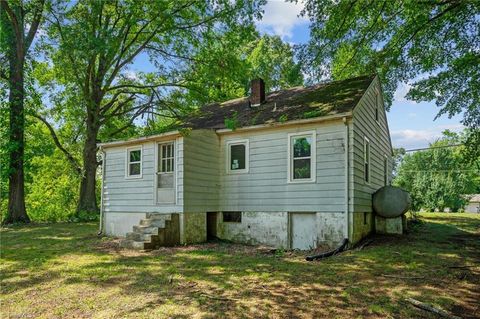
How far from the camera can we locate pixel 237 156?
1243 centimetres

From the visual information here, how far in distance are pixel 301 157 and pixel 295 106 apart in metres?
2.23

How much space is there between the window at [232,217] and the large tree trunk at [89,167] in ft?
34.6

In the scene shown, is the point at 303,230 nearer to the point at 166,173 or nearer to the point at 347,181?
the point at 347,181

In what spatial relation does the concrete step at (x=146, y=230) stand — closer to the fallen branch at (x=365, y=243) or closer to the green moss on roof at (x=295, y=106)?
the green moss on roof at (x=295, y=106)

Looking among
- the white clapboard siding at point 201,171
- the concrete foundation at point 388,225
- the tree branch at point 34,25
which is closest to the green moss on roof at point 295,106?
the white clapboard siding at point 201,171

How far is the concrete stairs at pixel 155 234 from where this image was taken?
10.3 meters

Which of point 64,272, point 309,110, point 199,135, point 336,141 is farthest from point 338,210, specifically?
point 64,272

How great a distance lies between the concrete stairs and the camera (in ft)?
33.9

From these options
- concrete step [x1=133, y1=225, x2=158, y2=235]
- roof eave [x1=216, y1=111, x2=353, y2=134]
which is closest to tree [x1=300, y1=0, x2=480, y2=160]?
roof eave [x1=216, y1=111, x2=353, y2=134]

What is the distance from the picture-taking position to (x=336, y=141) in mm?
10273

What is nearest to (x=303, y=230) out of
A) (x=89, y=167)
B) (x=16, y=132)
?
(x=89, y=167)

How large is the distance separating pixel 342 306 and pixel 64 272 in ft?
18.9

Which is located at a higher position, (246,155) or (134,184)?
(246,155)

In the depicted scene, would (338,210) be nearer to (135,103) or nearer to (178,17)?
(178,17)
